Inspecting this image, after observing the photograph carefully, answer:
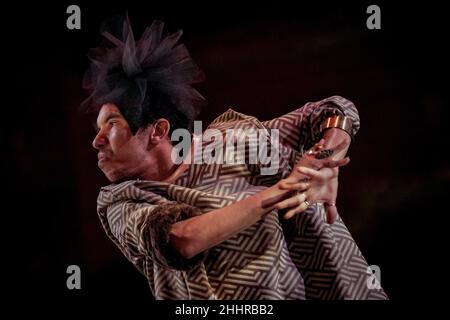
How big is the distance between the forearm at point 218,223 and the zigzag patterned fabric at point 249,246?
0.10 feet

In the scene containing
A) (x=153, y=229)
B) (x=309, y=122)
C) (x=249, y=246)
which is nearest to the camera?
(x=153, y=229)

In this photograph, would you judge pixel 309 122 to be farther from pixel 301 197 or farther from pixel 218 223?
pixel 218 223

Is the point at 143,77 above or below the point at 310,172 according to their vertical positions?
above

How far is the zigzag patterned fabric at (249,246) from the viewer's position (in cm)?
123

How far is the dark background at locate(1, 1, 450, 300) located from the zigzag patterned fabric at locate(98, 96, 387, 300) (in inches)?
6.2

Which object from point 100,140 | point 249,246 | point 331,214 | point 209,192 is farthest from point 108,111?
point 331,214

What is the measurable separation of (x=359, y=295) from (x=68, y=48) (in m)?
1.00

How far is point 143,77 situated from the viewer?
1.34 meters

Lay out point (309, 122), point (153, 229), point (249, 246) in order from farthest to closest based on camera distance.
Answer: point (309, 122)
point (249, 246)
point (153, 229)

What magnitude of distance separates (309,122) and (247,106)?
0.25 metres

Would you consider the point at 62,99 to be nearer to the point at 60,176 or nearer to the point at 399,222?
the point at 60,176

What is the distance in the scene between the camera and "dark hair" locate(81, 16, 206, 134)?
4.39ft

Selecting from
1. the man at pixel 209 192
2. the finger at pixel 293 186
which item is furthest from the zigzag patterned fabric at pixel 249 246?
the finger at pixel 293 186

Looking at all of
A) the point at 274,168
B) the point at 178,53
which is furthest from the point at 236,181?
the point at 178,53
